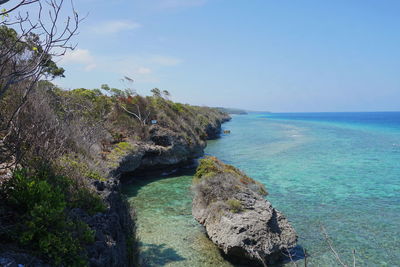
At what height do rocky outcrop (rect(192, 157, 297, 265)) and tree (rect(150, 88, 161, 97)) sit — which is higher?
tree (rect(150, 88, 161, 97))

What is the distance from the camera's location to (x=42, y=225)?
5004mm

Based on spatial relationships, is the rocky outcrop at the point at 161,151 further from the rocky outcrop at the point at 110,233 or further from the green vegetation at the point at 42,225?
the green vegetation at the point at 42,225

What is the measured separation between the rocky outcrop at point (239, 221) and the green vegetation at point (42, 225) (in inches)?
217

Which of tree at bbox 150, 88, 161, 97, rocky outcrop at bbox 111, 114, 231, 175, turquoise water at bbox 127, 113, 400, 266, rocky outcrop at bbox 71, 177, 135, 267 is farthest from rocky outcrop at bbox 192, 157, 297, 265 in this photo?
tree at bbox 150, 88, 161, 97

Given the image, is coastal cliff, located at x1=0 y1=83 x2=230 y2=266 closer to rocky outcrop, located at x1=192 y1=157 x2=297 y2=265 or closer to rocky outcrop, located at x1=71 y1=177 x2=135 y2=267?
rocky outcrop, located at x1=71 y1=177 x2=135 y2=267

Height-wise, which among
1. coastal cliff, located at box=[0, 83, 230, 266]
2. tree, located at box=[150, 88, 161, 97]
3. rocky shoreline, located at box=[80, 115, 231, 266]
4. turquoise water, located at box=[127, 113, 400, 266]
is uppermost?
tree, located at box=[150, 88, 161, 97]

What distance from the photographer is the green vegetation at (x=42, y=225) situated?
484cm

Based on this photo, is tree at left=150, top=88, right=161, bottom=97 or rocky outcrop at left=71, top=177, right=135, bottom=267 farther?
tree at left=150, top=88, right=161, bottom=97

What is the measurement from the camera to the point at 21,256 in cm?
446

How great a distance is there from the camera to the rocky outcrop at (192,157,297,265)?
A: 9.76 m

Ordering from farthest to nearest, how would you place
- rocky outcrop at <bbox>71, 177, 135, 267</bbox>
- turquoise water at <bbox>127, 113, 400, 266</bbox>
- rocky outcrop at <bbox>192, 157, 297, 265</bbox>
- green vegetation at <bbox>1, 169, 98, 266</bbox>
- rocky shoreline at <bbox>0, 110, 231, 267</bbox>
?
turquoise water at <bbox>127, 113, 400, 266</bbox>
rocky outcrop at <bbox>192, 157, 297, 265</bbox>
rocky outcrop at <bbox>71, 177, 135, 267</bbox>
green vegetation at <bbox>1, 169, 98, 266</bbox>
rocky shoreline at <bbox>0, 110, 231, 267</bbox>

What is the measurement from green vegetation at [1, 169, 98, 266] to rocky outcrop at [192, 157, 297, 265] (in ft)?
18.0

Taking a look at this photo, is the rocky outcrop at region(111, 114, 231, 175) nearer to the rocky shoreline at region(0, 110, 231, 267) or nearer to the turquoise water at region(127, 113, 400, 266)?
the rocky shoreline at region(0, 110, 231, 267)

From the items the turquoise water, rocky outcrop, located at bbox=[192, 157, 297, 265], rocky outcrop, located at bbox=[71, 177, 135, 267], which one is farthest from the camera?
the turquoise water
